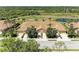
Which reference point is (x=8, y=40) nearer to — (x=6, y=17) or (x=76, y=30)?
(x=6, y=17)

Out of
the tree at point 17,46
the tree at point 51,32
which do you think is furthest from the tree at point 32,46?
the tree at point 51,32

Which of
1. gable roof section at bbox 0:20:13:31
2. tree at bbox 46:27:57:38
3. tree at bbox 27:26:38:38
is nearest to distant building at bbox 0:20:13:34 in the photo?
gable roof section at bbox 0:20:13:31

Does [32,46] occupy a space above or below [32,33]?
below

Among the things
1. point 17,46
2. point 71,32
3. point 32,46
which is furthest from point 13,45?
point 71,32

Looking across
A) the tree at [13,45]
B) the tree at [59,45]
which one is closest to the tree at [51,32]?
the tree at [59,45]

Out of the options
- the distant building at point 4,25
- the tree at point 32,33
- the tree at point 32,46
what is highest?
the distant building at point 4,25

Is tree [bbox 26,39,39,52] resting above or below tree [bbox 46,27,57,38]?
below

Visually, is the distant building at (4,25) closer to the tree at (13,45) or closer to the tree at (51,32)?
the tree at (13,45)

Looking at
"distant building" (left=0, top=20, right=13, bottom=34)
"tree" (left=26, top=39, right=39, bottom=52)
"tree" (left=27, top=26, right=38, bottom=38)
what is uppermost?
"distant building" (left=0, top=20, right=13, bottom=34)

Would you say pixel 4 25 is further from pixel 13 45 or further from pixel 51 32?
pixel 51 32

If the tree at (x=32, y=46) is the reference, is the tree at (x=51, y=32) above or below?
above

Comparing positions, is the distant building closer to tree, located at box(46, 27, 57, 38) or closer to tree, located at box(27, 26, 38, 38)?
tree, located at box(27, 26, 38, 38)
